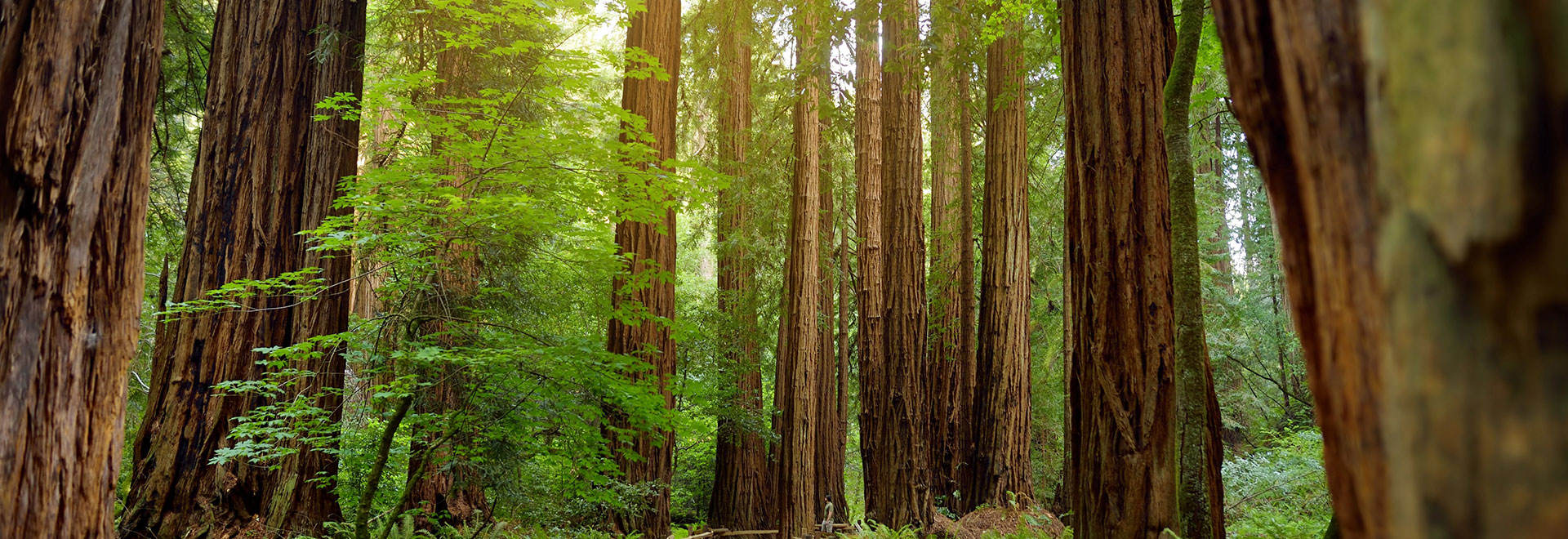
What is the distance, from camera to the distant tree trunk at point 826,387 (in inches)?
442

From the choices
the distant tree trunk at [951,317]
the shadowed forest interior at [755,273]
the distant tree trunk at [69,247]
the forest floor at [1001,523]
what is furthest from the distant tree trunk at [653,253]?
the distant tree trunk at [69,247]

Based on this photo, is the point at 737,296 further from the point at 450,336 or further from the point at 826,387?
the point at 450,336

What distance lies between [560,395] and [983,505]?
18.4ft

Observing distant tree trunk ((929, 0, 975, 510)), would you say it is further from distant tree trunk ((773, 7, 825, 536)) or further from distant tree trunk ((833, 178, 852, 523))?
distant tree trunk ((773, 7, 825, 536))

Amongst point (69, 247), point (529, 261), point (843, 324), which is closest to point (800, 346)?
point (529, 261)

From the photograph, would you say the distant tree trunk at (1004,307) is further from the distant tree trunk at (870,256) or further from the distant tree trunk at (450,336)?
the distant tree trunk at (450,336)

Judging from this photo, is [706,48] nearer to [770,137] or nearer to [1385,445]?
[770,137]

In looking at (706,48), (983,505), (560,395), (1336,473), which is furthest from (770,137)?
(1336,473)

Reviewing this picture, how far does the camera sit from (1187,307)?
3320mm

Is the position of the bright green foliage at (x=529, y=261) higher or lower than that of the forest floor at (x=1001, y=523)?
higher

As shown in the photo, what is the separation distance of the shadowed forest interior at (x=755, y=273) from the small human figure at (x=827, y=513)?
53 millimetres

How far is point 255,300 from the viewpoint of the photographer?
6637 mm

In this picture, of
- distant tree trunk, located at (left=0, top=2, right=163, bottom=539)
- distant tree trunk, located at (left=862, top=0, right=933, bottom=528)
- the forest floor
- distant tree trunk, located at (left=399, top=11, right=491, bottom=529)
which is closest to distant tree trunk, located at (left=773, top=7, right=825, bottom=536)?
distant tree trunk, located at (left=862, top=0, right=933, bottom=528)

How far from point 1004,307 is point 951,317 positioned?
90.9 inches
